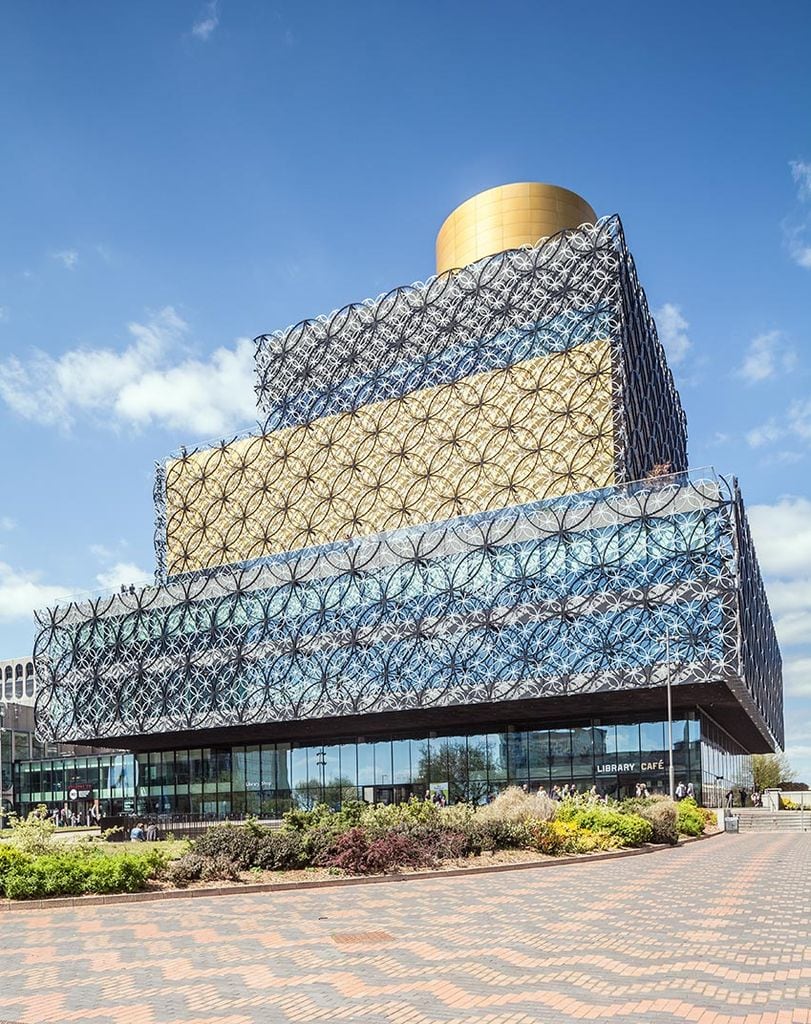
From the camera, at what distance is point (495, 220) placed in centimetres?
7806

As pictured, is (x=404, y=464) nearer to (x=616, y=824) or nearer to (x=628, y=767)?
(x=628, y=767)

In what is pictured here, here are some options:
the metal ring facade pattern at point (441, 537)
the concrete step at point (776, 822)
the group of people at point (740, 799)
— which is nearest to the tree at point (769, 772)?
the group of people at point (740, 799)

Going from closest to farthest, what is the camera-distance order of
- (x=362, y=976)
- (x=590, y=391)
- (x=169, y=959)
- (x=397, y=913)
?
(x=362, y=976) < (x=169, y=959) < (x=397, y=913) < (x=590, y=391)

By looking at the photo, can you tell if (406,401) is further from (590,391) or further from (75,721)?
(75,721)

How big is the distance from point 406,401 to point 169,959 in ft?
186

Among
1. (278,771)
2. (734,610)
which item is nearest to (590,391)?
(734,610)

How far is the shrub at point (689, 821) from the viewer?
1597 inches

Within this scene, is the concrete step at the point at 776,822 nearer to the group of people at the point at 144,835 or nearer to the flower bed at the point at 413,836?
the flower bed at the point at 413,836

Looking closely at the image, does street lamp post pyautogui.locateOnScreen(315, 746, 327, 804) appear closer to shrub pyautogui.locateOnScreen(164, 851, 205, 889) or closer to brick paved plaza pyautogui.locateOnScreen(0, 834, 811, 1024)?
shrub pyautogui.locateOnScreen(164, 851, 205, 889)

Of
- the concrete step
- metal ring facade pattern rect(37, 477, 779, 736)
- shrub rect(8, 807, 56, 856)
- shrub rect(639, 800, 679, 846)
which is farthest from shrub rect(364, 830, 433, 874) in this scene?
the concrete step

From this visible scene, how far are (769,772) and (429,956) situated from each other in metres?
132

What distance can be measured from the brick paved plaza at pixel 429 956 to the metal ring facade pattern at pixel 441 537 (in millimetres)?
31144

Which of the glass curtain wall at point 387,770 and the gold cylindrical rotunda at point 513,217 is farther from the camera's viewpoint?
the gold cylindrical rotunda at point 513,217

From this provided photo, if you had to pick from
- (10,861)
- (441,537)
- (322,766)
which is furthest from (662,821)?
(322,766)
